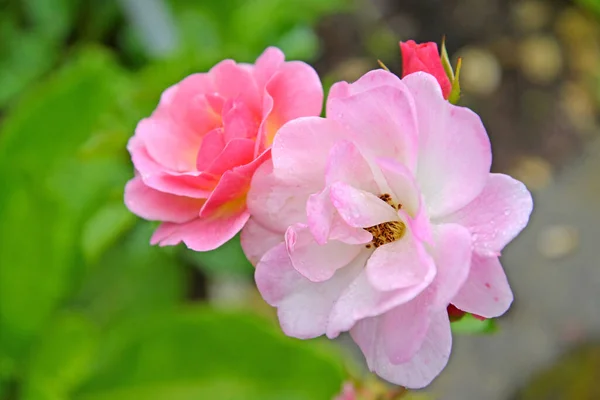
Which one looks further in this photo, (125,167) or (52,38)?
(52,38)

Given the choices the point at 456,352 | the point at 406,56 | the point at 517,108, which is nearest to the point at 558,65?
the point at 517,108

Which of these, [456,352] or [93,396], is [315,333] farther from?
[456,352]

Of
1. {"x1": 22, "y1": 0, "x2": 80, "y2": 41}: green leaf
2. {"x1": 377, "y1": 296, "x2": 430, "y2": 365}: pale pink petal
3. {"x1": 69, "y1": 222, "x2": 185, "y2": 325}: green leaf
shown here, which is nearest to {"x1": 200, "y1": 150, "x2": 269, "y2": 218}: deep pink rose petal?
{"x1": 377, "y1": 296, "x2": 430, "y2": 365}: pale pink petal

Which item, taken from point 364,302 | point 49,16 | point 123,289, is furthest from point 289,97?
point 49,16

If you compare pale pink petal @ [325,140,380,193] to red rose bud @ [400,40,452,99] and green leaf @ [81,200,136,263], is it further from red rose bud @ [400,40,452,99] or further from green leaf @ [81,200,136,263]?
green leaf @ [81,200,136,263]

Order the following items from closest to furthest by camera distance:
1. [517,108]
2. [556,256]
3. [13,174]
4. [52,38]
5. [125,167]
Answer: [13,174] → [125,167] → [52,38] → [556,256] → [517,108]

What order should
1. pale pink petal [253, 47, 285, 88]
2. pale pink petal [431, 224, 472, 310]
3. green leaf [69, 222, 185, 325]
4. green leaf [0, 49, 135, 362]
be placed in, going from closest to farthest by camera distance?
1. pale pink petal [431, 224, 472, 310]
2. pale pink petal [253, 47, 285, 88]
3. green leaf [0, 49, 135, 362]
4. green leaf [69, 222, 185, 325]

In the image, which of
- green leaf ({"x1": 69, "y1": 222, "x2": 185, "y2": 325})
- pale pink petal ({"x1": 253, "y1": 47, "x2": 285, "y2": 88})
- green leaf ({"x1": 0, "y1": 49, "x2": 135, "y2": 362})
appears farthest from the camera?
green leaf ({"x1": 69, "y1": 222, "x2": 185, "y2": 325})

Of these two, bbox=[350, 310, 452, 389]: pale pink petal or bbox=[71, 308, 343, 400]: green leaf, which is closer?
bbox=[350, 310, 452, 389]: pale pink petal

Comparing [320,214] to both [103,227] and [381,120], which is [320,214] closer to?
[381,120]
